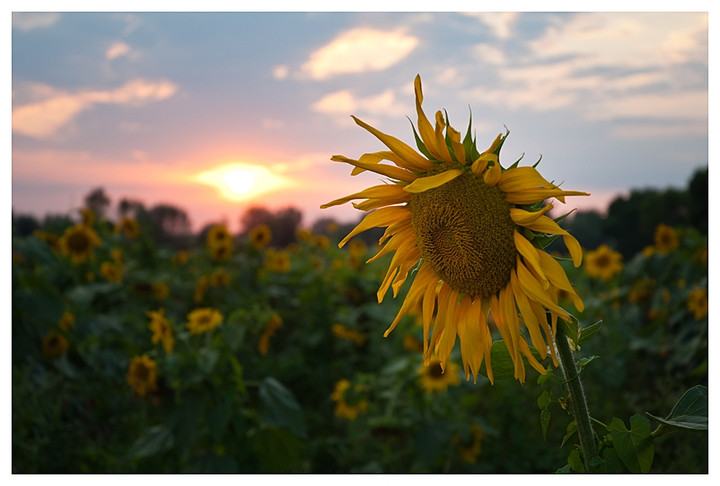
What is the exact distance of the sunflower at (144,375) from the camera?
1916 millimetres

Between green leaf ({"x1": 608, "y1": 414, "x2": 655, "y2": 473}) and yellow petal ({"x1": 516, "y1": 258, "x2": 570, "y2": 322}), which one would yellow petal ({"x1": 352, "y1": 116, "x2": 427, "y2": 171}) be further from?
green leaf ({"x1": 608, "y1": 414, "x2": 655, "y2": 473})

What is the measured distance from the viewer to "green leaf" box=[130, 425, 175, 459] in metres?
1.87

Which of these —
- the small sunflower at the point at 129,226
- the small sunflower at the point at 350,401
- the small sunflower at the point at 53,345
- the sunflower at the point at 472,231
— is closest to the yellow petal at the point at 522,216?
the sunflower at the point at 472,231

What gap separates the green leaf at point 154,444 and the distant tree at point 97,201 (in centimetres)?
160

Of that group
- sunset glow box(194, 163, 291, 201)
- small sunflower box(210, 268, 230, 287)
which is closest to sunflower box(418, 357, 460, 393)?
sunset glow box(194, 163, 291, 201)

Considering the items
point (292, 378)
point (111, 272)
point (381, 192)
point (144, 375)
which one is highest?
point (381, 192)

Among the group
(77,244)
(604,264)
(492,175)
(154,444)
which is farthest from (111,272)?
(492,175)

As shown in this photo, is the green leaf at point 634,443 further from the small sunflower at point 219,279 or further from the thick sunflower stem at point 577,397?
the small sunflower at point 219,279

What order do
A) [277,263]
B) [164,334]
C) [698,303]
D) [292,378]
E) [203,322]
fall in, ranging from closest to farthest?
[164,334]
[203,322]
[698,303]
[292,378]
[277,263]

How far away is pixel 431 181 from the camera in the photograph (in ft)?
2.30

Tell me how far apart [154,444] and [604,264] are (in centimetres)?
254

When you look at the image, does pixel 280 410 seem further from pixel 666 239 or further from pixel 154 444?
pixel 666 239

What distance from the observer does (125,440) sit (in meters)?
2.36
